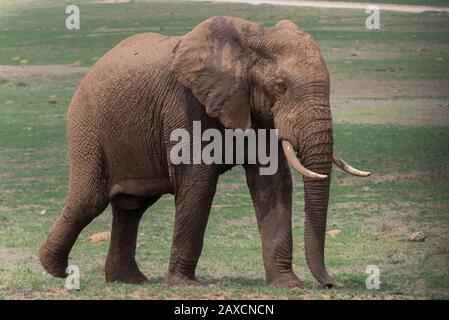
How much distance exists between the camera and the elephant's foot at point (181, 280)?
478 inches

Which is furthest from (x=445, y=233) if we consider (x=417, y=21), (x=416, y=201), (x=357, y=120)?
(x=417, y=21)

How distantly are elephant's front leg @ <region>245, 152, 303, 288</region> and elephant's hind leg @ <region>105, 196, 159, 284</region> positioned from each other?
3.93 feet

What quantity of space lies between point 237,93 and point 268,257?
1.26m

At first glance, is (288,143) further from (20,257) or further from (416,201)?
(416,201)

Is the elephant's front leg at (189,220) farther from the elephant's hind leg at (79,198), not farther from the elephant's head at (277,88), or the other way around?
the elephant's hind leg at (79,198)

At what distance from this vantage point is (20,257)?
1455 centimetres

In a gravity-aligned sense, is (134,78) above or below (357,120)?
above

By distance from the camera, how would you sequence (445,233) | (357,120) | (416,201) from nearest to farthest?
(445,233)
(416,201)
(357,120)

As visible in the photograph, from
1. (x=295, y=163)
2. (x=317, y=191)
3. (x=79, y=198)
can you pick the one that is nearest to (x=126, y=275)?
(x=79, y=198)

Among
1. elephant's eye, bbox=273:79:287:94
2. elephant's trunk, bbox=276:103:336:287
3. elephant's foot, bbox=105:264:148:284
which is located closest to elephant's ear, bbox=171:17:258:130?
elephant's eye, bbox=273:79:287:94

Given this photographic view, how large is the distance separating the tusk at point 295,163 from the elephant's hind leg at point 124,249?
1.77 meters

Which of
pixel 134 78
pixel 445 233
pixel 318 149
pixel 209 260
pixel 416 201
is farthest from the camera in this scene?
pixel 416 201

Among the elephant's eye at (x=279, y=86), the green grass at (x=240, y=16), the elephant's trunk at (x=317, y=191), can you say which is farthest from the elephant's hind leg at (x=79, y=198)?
the green grass at (x=240, y=16)

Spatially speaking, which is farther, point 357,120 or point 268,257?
point 357,120
